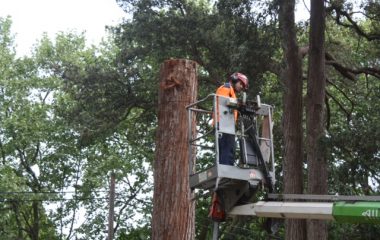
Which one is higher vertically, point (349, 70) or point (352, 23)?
point (352, 23)

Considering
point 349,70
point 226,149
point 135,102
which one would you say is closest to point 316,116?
point 349,70

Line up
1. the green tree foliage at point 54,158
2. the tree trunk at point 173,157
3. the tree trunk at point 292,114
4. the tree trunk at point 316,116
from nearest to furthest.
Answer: the tree trunk at point 173,157, the tree trunk at point 316,116, the tree trunk at point 292,114, the green tree foliage at point 54,158

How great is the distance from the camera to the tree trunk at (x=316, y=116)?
49.0 ft

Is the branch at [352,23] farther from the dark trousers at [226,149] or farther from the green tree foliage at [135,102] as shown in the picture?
the dark trousers at [226,149]

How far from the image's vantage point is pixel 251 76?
53.7 feet

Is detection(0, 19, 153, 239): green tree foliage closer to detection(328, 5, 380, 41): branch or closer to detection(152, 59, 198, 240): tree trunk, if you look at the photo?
detection(328, 5, 380, 41): branch

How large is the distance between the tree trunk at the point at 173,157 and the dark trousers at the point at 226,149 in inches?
22.1

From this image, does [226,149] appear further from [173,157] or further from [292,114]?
[292,114]

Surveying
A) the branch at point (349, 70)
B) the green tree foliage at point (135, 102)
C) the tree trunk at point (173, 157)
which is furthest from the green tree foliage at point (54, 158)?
the tree trunk at point (173, 157)

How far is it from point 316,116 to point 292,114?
78cm

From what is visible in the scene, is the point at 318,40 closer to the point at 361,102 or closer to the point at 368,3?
the point at 368,3

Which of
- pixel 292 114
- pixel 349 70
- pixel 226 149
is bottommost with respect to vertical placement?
pixel 226 149

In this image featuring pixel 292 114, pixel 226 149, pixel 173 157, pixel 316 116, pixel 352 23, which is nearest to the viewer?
pixel 226 149

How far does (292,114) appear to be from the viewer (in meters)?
16.5
